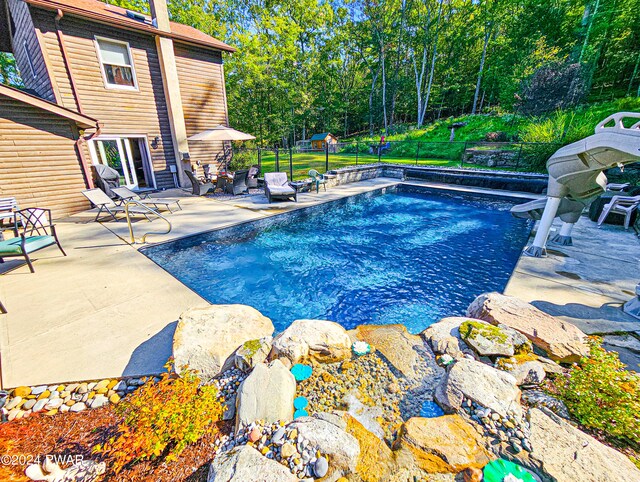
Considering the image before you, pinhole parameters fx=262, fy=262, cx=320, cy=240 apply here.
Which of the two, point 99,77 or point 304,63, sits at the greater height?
point 304,63

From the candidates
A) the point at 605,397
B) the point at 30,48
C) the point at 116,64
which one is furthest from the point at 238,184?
the point at 605,397

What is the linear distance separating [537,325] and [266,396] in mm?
2755

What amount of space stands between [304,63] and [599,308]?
29.5 metres

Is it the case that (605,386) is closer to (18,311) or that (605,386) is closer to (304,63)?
(18,311)

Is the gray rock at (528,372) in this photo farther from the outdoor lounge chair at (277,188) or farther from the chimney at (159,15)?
the chimney at (159,15)

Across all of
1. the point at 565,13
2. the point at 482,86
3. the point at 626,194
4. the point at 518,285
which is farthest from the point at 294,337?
the point at 482,86

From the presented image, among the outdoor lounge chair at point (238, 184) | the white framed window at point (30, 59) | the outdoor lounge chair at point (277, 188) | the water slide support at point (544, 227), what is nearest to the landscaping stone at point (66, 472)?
the water slide support at point (544, 227)

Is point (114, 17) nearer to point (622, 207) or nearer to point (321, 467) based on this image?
point (321, 467)

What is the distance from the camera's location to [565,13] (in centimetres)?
2284

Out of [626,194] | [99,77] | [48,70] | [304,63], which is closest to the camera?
[626,194]

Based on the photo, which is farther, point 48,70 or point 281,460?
point 48,70

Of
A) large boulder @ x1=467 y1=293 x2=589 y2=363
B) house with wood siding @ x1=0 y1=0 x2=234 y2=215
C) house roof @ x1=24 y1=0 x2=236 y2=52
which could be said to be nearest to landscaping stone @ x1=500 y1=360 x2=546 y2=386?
large boulder @ x1=467 y1=293 x2=589 y2=363

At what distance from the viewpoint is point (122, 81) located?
935cm

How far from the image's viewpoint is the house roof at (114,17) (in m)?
7.61
